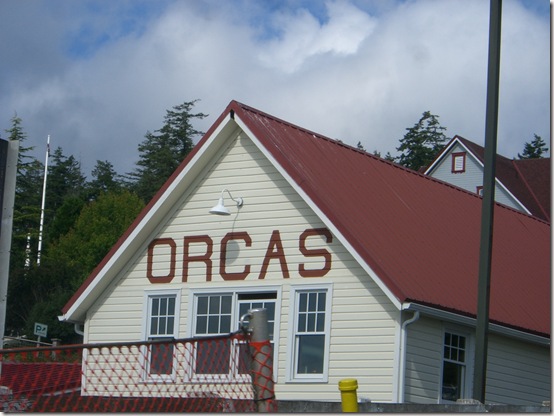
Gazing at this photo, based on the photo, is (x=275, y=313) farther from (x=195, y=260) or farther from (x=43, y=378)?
(x=43, y=378)

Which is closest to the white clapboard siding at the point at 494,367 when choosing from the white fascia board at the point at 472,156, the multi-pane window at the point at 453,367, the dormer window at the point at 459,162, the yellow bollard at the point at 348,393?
the multi-pane window at the point at 453,367

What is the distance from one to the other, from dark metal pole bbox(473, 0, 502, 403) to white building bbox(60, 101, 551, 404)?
3.00m

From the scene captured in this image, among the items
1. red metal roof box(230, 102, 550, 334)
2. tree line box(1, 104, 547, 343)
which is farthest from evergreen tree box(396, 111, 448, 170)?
red metal roof box(230, 102, 550, 334)

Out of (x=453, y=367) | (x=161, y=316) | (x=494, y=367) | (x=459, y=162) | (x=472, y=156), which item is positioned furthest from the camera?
(x=459, y=162)

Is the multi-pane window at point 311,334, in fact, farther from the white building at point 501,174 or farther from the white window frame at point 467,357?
the white building at point 501,174

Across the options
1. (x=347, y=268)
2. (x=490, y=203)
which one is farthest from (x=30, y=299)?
(x=490, y=203)

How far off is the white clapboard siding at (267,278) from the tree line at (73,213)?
30241mm

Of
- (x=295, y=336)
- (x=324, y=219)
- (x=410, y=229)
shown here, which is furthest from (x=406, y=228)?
(x=295, y=336)

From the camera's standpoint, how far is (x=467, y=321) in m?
18.2

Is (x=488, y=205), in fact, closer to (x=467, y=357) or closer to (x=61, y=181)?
(x=467, y=357)

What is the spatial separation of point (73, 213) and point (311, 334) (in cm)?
5917

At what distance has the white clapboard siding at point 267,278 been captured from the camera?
1786 cm

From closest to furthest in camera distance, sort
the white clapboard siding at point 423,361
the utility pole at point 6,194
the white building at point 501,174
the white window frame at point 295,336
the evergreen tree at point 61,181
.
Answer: the utility pole at point 6,194 < the white clapboard siding at point 423,361 < the white window frame at point 295,336 < the white building at point 501,174 < the evergreen tree at point 61,181

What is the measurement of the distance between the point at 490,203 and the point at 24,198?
74.5m
